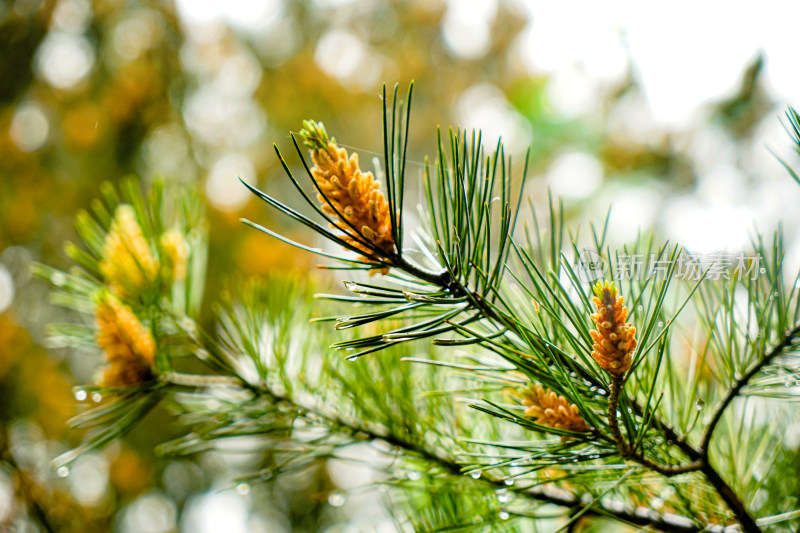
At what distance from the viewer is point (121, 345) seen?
10.9 inches

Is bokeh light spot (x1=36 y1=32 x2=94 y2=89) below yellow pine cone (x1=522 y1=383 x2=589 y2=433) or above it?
above

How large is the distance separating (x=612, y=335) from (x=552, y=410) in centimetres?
5

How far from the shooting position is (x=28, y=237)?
3.25 ft

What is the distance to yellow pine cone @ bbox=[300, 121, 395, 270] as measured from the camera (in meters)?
0.17

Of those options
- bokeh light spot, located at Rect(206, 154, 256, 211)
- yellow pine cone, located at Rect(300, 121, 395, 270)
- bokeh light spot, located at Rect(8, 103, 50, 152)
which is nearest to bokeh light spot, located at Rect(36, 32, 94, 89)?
bokeh light spot, located at Rect(8, 103, 50, 152)

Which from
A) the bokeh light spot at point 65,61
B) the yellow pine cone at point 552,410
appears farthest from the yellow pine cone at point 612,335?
the bokeh light spot at point 65,61

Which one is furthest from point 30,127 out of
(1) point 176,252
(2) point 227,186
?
(1) point 176,252

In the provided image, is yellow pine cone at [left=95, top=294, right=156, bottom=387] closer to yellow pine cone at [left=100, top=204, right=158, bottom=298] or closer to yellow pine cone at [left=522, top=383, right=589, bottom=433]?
yellow pine cone at [left=100, top=204, right=158, bottom=298]

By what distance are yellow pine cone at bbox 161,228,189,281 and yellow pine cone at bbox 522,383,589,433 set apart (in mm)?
231

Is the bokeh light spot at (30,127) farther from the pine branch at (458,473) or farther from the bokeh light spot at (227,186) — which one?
the pine branch at (458,473)

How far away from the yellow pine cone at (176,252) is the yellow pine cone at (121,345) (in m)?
0.04

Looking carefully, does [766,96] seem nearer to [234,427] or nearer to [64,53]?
[234,427]
